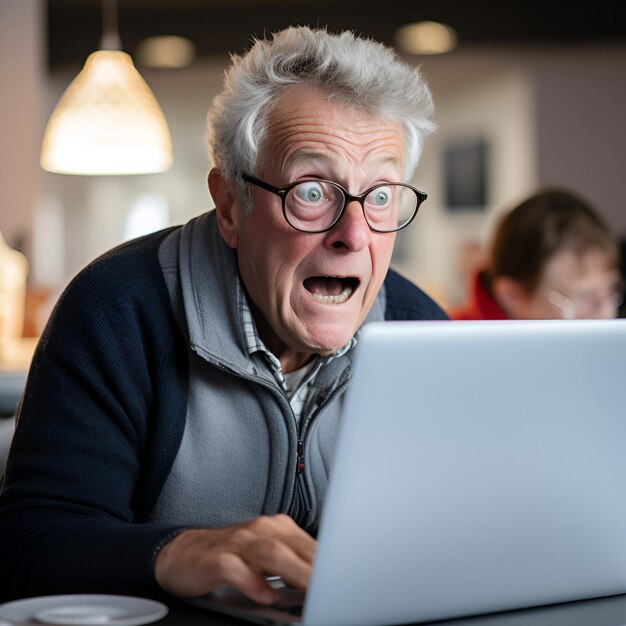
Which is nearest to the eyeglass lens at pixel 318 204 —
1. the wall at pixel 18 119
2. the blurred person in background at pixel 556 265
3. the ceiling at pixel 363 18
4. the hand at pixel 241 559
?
the hand at pixel 241 559

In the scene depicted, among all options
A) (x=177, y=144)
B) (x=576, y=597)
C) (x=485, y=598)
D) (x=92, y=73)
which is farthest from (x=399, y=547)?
(x=177, y=144)

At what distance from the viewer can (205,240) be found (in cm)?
147

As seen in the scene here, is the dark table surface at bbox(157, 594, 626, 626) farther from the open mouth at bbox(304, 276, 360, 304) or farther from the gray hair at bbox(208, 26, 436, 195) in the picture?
the gray hair at bbox(208, 26, 436, 195)

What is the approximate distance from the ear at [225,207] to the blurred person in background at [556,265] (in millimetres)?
1210

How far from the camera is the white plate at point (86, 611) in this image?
0.86 m

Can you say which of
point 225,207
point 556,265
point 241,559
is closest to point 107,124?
point 556,265

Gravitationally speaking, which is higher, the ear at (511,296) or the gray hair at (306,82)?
the gray hair at (306,82)

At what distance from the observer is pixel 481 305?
2721 millimetres

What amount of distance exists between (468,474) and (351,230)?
54 cm

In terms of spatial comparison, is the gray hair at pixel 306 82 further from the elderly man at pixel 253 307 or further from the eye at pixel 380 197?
the eye at pixel 380 197

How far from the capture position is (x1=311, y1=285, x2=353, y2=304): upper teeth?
138cm

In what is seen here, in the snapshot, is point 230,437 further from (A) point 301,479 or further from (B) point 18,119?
(B) point 18,119

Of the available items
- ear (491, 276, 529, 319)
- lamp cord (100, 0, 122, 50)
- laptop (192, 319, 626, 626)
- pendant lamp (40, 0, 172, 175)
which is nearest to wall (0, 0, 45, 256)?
lamp cord (100, 0, 122, 50)

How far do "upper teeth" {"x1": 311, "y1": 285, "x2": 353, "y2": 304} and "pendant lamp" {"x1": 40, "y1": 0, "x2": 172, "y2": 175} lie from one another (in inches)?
93.4
